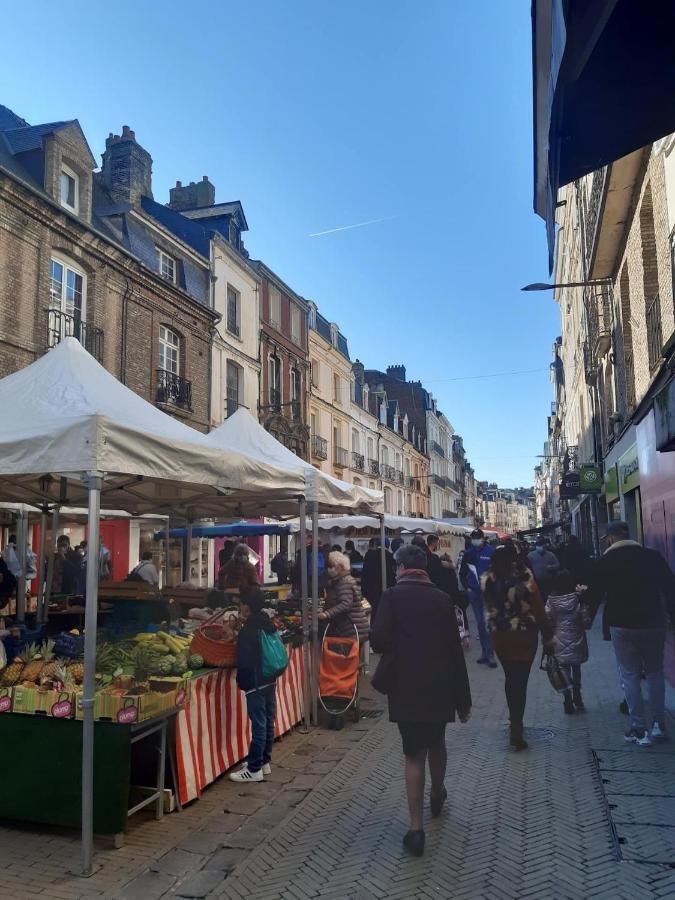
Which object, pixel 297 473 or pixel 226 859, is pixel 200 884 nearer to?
pixel 226 859

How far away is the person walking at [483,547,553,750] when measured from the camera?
19.9 feet

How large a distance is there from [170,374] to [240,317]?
5842 mm

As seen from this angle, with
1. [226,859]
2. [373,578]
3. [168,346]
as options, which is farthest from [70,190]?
[226,859]

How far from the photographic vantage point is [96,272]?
18.3 meters

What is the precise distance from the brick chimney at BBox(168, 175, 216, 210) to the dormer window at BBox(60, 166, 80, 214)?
10.0 meters

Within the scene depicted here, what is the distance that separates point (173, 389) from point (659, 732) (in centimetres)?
1777

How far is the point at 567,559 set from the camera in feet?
48.6

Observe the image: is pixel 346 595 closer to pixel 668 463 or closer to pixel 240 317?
pixel 668 463

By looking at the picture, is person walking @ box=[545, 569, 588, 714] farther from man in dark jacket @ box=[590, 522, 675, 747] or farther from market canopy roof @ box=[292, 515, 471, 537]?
market canopy roof @ box=[292, 515, 471, 537]

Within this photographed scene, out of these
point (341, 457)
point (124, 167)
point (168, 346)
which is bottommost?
point (341, 457)

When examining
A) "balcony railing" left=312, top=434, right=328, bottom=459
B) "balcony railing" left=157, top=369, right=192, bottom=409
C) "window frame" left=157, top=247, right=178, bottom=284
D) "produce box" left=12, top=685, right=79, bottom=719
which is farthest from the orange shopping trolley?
"balcony railing" left=312, top=434, right=328, bottom=459

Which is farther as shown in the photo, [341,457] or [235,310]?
[341,457]

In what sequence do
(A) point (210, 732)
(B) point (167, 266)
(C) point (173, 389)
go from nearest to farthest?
(A) point (210, 732) → (C) point (173, 389) → (B) point (167, 266)

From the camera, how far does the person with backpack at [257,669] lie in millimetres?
5336
